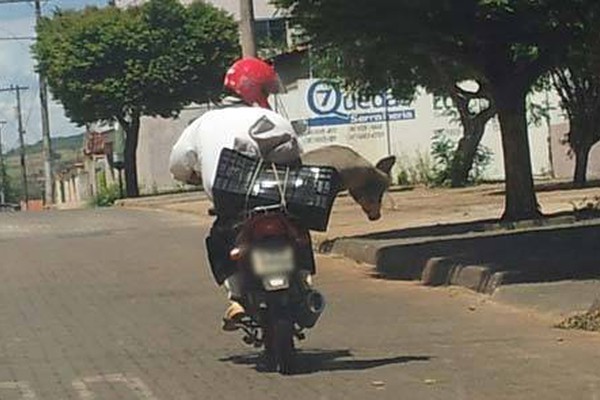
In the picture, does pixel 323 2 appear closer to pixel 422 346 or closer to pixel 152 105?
pixel 422 346

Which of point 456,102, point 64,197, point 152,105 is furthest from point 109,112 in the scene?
point 64,197

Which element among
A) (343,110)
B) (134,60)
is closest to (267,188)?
(343,110)

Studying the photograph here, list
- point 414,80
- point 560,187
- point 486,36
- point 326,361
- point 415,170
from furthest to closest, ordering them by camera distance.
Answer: point 415,170, point 560,187, point 414,80, point 486,36, point 326,361

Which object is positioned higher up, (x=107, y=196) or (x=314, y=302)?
(x=314, y=302)

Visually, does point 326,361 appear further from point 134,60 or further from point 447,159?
point 134,60

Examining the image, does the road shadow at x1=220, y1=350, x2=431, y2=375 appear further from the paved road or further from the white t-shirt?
the white t-shirt

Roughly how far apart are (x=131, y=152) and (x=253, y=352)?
136 feet

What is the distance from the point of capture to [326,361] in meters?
10.1

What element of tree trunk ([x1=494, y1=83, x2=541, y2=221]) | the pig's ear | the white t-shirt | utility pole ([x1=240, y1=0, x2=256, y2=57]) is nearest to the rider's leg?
the white t-shirt

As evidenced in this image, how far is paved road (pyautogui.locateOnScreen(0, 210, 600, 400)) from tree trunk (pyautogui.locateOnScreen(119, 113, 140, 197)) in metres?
33.8

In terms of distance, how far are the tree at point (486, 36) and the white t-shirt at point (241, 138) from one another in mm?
6864

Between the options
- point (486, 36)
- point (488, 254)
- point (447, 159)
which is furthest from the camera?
point (447, 159)

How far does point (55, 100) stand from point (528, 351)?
44073 mm

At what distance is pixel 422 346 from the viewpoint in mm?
10758
